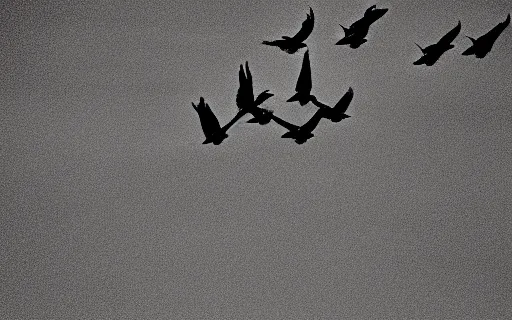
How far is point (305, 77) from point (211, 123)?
53.4 inches

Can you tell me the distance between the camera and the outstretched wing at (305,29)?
19.1 feet

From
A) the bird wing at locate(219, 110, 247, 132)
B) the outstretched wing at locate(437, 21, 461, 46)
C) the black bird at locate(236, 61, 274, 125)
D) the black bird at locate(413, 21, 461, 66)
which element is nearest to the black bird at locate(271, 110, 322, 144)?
the black bird at locate(236, 61, 274, 125)

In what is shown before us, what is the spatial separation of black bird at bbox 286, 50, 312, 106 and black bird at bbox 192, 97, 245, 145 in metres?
0.79

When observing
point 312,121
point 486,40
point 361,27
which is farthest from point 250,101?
point 486,40

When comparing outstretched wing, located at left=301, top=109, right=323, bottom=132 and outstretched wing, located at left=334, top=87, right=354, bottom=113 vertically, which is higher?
outstretched wing, located at left=334, top=87, right=354, bottom=113

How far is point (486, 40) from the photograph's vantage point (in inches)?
245

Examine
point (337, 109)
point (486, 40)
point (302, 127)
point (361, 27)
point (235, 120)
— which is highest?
point (361, 27)

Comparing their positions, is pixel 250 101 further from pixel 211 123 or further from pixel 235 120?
pixel 211 123

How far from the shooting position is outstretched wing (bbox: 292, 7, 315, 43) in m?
5.82

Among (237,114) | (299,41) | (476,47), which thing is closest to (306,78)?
(299,41)

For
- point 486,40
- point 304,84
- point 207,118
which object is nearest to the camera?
point 304,84

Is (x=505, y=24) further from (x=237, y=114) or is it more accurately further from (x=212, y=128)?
(x=212, y=128)

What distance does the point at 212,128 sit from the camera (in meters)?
6.10

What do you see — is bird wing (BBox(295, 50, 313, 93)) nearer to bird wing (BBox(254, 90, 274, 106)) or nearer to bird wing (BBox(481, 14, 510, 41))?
bird wing (BBox(254, 90, 274, 106))
